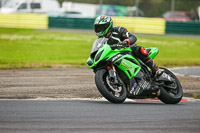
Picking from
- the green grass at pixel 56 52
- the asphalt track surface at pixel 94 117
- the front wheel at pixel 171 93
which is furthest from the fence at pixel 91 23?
the asphalt track surface at pixel 94 117

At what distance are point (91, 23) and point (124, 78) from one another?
25262mm

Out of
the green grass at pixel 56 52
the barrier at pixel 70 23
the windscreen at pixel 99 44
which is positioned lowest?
the barrier at pixel 70 23

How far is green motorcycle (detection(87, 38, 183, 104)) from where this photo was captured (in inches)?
262

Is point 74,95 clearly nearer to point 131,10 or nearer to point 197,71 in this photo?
point 197,71

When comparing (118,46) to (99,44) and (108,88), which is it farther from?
(108,88)

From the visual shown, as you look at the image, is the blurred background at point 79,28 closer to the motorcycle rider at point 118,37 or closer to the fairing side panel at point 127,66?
the motorcycle rider at point 118,37

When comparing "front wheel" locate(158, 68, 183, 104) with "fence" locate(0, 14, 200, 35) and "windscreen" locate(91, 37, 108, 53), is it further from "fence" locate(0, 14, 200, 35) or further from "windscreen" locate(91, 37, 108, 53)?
"fence" locate(0, 14, 200, 35)

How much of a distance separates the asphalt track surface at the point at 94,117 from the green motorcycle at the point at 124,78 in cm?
23

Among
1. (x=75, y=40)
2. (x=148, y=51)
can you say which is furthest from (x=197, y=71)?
(x=75, y=40)

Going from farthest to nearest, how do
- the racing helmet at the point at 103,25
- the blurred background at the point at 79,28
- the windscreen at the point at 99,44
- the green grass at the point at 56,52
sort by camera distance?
the blurred background at the point at 79,28 < the green grass at the point at 56,52 < the racing helmet at the point at 103,25 < the windscreen at the point at 99,44

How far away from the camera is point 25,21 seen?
1248 inches

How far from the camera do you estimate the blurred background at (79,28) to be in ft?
57.0

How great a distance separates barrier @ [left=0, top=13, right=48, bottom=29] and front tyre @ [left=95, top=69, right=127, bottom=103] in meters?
25.6

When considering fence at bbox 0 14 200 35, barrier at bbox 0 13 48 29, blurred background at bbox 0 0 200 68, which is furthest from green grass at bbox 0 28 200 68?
barrier at bbox 0 13 48 29
